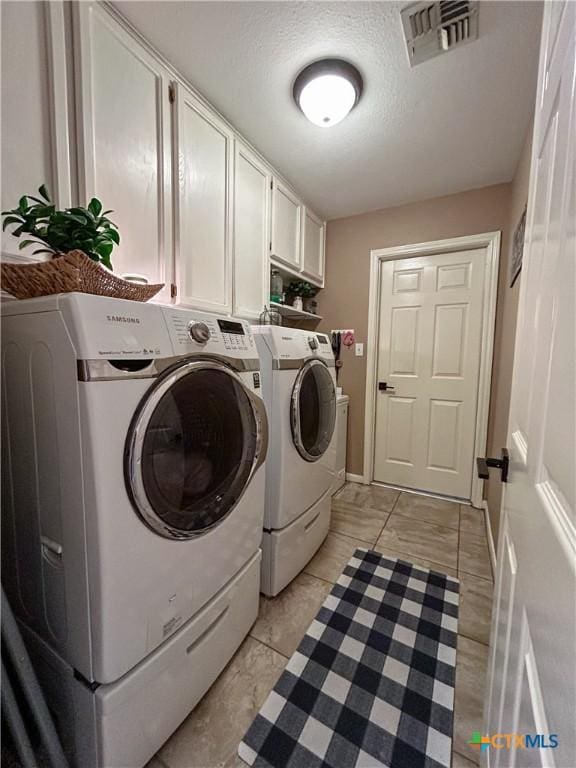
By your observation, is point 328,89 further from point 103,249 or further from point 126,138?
point 103,249

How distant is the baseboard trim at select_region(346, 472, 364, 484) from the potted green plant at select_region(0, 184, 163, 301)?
2.43 m

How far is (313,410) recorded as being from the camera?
63.7 inches

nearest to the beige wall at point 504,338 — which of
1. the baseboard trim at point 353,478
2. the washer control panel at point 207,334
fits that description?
the baseboard trim at point 353,478

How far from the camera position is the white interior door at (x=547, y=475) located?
0.32m

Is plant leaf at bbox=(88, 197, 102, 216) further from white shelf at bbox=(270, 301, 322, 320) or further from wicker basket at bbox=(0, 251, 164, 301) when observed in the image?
white shelf at bbox=(270, 301, 322, 320)

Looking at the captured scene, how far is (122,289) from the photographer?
0.92 metres

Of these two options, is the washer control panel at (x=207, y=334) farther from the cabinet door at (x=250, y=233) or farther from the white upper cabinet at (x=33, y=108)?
the cabinet door at (x=250, y=233)

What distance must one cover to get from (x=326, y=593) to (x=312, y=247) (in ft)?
8.30

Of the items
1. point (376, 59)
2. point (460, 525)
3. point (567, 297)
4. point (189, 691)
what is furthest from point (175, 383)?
point (460, 525)

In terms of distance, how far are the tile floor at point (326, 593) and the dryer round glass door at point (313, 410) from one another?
2.25 ft

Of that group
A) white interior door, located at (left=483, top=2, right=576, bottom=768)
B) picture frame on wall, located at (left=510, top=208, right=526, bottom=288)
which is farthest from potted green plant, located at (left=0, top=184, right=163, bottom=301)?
picture frame on wall, located at (left=510, top=208, right=526, bottom=288)

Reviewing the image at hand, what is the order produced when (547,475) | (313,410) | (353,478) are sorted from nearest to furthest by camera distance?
(547,475), (313,410), (353,478)

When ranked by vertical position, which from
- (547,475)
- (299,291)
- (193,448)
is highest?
(299,291)

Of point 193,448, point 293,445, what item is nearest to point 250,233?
point 293,445
